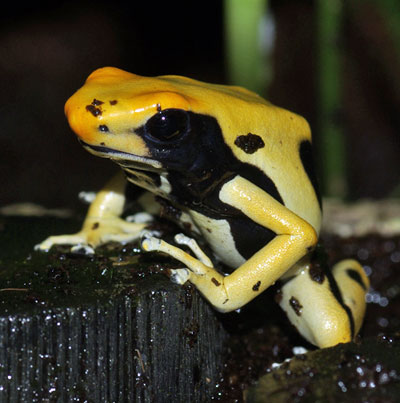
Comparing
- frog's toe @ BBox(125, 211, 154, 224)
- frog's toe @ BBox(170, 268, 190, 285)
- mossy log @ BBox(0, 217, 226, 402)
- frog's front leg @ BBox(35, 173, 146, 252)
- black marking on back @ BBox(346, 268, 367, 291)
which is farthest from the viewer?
frog's toe @ BBox(125, 211, 154, 224)

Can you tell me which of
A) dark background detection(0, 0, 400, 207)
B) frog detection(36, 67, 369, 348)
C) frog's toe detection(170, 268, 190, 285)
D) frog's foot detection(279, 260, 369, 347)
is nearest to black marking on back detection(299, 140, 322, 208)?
frog detection(36, 67, 369, 348)

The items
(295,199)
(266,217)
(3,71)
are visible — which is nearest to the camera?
(266,217)

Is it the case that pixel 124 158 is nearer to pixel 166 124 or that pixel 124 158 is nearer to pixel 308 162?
pixel 166 124

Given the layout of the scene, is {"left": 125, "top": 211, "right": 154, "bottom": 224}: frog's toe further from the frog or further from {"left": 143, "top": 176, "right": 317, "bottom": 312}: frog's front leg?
{"left": 143, "top": 176, "right": 317, "bottom": 312}: frog's front leg

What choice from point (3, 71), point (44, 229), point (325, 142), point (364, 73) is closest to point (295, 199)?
point (44, 229)

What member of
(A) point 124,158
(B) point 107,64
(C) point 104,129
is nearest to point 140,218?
(A) point 124,158

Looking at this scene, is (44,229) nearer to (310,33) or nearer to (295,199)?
(295,199)
